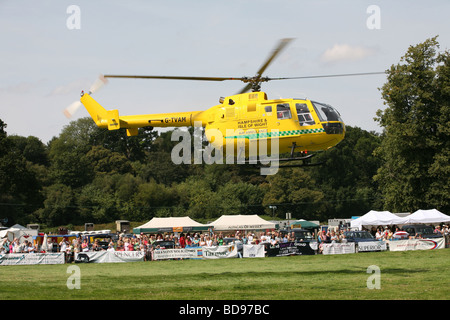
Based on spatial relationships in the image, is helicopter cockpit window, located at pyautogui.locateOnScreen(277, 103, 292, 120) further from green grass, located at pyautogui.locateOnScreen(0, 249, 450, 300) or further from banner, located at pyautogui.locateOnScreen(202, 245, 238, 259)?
banner, located at pyautogui.locateOnScreen(202, 245, 238, 259)

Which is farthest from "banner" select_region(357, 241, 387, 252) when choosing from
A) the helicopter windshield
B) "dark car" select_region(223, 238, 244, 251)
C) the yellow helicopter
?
the helicopter windshield

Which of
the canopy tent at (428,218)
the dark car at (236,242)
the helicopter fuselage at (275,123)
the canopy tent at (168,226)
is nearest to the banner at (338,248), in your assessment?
the dark car at (236,242)

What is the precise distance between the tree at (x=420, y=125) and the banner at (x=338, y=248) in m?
19.9

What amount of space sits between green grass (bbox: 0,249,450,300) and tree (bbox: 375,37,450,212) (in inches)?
872

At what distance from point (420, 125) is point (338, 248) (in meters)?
22.2

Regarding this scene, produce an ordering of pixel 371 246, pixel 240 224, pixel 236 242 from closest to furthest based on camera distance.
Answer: pixel 371 246, pixel 236 242, pixel 240 224

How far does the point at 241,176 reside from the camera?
9112 centimetres

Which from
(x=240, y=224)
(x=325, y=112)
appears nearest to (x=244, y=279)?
(x=325, y=112)

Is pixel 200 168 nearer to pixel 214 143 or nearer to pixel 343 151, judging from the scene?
pixel 343 151

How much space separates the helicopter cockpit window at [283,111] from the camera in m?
22.1

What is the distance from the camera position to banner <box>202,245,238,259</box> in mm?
29578

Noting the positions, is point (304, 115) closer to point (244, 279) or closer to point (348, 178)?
point (244, 279)
